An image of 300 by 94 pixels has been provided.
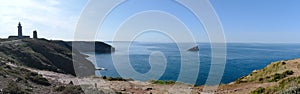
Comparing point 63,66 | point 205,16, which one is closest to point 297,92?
point 205,16

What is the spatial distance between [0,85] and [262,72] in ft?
60.2

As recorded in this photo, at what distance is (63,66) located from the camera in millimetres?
41125

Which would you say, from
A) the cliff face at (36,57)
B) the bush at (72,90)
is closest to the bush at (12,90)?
the bush at (72,90)

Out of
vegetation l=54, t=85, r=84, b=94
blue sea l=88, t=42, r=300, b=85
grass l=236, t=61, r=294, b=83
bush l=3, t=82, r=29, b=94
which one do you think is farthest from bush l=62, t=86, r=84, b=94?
blue sea l=88, t=42, r=300, b=85

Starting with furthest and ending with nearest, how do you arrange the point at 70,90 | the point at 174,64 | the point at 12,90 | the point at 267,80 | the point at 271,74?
the point at 174,64
the point at 271,74
the point at 267,80
the point at 70,90
the point at 12,90

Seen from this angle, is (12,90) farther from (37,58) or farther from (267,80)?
(37,58)

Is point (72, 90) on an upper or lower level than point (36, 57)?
lower

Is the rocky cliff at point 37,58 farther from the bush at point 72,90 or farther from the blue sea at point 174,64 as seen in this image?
the bush at point 72,90

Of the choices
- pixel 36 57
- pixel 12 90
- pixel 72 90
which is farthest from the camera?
pixel 36 57

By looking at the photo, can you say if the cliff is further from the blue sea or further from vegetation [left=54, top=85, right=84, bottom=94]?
the blue sea

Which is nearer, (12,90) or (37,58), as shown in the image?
(12,90)

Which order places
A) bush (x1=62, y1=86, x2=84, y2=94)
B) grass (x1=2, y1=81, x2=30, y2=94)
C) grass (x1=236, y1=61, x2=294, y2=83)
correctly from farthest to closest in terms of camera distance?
grass (x1=236, y1=61, x2=294, y2=83)
bush (x1=62, y1=86, x2=84, y2=94)
grass (x1=2, y1=81, x2=30, y2=94)

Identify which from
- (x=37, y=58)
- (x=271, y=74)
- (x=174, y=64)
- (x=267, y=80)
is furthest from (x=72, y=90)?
(x=174, y=64)

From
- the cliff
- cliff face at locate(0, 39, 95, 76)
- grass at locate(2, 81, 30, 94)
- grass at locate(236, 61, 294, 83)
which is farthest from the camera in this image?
cliff face at locate(0, 39, 95, 76)
